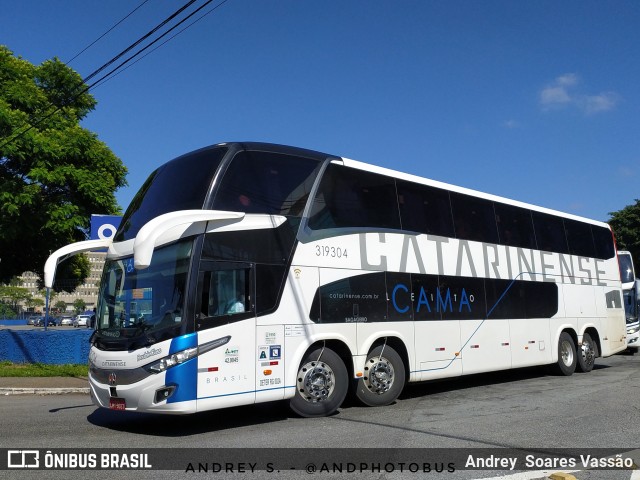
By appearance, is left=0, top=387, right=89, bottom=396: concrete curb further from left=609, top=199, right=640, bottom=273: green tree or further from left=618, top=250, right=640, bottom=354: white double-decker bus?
left=609, top=199, right=640, bottom=273: green tree

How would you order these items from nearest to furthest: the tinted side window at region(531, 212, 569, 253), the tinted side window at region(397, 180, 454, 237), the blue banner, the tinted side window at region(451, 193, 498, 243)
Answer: the tinted side window at region(397, 180, 454, 237) < the tinted side window at region(451, 193, 498, 243) < the tinted side window at region(531, 212, 569, 253) < the blue banner

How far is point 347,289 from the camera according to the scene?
9867mm

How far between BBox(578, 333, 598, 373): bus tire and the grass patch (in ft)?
41.4

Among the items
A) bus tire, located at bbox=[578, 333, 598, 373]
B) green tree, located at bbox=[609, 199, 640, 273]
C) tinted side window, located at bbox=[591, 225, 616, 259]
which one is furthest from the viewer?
green tree, located at bbox=[609, 199, 640, 273]

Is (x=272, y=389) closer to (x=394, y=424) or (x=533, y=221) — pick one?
(x=394, y=424)

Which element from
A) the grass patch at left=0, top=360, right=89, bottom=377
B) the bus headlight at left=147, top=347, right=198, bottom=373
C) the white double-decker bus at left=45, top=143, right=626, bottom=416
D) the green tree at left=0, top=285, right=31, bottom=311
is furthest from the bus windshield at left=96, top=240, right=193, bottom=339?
the green tree at left=0, top=285, right=31, bottom=311

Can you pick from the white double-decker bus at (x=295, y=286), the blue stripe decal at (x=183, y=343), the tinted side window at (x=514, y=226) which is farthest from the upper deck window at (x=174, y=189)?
the tinted side window at (x=514, y=226)

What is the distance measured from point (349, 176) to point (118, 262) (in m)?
4.06

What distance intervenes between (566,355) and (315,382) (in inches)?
352

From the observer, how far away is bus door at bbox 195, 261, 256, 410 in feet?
25.5

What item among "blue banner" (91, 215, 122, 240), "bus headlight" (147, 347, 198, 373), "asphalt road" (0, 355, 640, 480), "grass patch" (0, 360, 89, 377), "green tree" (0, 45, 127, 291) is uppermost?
"green tree" (0, 45, 127, 291)

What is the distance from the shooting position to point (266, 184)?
8992mm

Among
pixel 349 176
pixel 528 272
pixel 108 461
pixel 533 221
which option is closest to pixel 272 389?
pixel 108 461

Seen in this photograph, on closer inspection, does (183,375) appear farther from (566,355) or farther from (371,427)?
(566,355)
